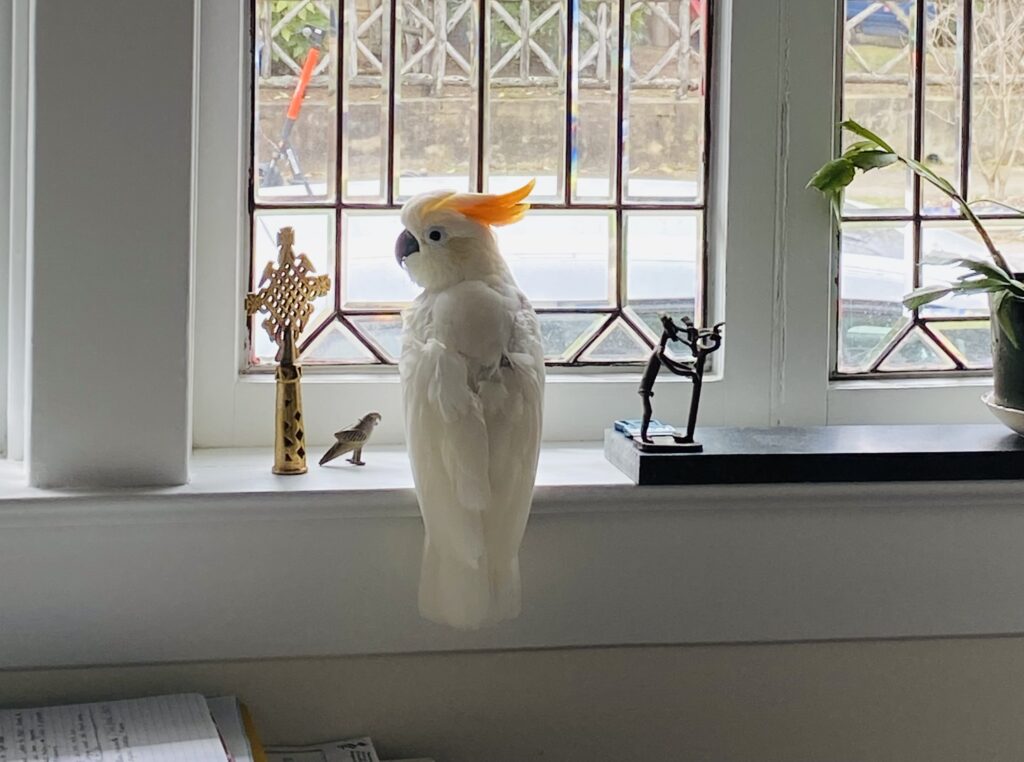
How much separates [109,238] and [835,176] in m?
0.75

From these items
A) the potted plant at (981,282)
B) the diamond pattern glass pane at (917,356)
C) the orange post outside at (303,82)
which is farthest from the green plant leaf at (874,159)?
the orange post outside at (303,82)

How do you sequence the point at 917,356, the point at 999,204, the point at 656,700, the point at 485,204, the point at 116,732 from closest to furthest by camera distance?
the point at 116,732, the point at 485,204, the point at 656,700, the point at 999,204, the point at 917,356

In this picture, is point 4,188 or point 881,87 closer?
point 4,188

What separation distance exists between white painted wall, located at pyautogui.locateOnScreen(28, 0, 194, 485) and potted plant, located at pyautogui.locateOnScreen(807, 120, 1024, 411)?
68 cm

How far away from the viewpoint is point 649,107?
58.4 inches

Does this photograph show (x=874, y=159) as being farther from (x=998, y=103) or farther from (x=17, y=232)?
(x=17, y=232)

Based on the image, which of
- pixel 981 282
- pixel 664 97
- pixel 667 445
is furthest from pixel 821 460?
pixel 664 97

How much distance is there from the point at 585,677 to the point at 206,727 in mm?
391

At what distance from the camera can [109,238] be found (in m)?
1.21

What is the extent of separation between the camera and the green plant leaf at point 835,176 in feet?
4.58

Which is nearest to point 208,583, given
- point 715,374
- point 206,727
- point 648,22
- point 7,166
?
point 206,727

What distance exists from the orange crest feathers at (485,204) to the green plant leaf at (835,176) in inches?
13.7

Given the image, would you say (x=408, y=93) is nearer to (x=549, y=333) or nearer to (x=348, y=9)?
(x=348, y=9)

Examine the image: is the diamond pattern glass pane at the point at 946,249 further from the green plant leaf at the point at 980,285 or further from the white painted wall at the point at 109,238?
the white painted wall at the point at 109,238
